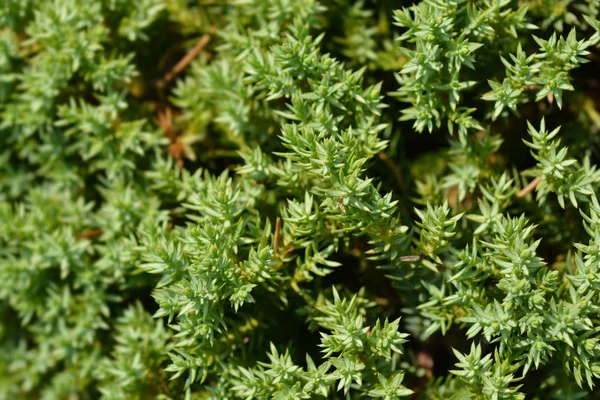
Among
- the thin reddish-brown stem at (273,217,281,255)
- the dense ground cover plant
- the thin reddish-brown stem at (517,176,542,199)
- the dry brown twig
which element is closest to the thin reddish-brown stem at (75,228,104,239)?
the dense ground cover plant

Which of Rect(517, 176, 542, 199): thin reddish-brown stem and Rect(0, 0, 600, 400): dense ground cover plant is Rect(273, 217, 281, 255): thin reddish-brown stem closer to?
Rect(0, 0, 600, 400): dense ground cover plant

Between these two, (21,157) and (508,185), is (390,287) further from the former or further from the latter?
(21,157)

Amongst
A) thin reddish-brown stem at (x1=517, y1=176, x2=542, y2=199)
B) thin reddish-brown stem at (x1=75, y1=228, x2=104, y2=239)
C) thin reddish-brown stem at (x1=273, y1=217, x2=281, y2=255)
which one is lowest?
thin reddish-brown stem at (x1=75, y1=228, x2=104, y2=239)

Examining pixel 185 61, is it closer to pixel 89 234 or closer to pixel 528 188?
pixel 89 234

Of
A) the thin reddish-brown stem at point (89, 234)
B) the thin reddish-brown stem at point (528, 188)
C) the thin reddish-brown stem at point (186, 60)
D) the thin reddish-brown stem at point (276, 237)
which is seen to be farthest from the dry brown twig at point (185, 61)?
the thin reddish-brown stem at point (528, 188)

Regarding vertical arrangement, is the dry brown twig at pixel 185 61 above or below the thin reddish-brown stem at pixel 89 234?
above

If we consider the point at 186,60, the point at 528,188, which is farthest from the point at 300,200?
the point at 186,60

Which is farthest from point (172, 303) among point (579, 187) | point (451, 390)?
point (579, 187)

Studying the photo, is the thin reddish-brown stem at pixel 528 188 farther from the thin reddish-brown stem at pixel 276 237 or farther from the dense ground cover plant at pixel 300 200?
the thin reddish-brown stem at pixel 276 237

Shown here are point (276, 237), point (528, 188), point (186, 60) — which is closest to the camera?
point (276, 237)
